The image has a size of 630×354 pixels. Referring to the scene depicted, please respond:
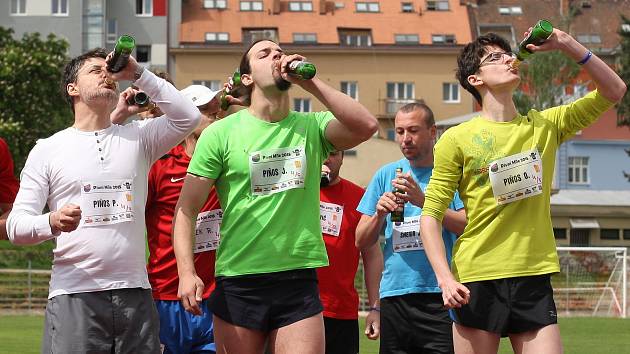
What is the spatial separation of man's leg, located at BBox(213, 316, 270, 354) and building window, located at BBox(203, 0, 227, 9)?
73.1m

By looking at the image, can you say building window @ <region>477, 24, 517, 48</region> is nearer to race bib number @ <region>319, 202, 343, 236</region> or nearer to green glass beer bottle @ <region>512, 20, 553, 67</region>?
race bib number @ <region>319, 202, 343, 236</region>

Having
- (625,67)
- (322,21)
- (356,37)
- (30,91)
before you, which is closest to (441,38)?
(356,37)

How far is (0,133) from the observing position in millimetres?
49094

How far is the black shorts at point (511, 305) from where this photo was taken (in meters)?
6.53

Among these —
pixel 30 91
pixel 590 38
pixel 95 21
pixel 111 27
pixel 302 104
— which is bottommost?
pixel 30 91

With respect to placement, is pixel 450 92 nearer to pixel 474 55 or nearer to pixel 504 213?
pixel 474 55

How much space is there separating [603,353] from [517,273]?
33.4 feet

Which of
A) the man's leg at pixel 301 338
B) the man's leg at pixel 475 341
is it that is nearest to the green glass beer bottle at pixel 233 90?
the man's leg at pixel 301 338

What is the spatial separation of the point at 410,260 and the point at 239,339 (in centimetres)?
213

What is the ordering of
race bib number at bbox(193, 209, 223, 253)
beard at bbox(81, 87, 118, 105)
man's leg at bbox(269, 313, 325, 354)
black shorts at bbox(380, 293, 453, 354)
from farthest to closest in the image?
black shorts at bbox(380, 293, 453, 354) < race bib number at bbox(193, 209, 223, 253) < beard at bbox(81, 87, 118, 105) < man's leg at bbox(269, 313, 325, 354)

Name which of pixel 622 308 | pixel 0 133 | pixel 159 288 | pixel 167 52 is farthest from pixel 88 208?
pixel 167 52

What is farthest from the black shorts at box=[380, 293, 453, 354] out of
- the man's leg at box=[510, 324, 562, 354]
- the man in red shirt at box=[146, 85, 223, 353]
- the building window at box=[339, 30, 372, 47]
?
the building window at box=[339, 30, 372, 47]

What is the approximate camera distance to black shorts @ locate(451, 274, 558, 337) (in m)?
6.53

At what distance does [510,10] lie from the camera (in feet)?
270
